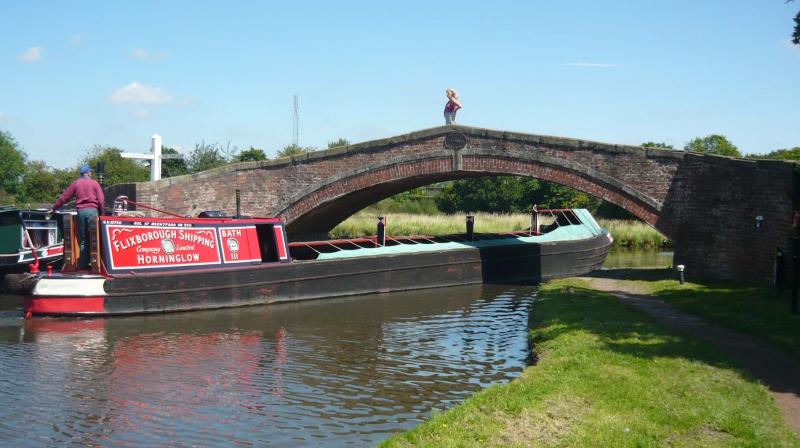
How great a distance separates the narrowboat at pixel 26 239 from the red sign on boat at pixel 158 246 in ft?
12.1

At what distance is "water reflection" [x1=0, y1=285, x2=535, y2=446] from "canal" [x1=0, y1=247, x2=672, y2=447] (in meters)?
0.02

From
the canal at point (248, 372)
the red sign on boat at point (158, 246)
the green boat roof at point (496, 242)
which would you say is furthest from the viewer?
the green boat roof at point (496, 242)

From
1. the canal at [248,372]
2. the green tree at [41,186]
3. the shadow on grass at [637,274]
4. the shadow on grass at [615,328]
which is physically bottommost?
the canal at [248,372]

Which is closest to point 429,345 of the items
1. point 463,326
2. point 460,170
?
point 463,326

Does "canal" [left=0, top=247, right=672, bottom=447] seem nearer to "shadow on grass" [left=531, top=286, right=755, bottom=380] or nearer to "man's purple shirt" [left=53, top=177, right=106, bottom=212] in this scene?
"shadow on grass" [left=531, top=286, right=755, bottom=380]

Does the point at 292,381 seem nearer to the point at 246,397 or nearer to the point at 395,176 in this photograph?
the point at 246,397

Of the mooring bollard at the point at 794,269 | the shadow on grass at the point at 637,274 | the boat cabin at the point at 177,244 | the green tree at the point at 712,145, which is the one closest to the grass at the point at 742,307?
the mooring bollard at the point at 794,269

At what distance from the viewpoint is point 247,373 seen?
396 inches

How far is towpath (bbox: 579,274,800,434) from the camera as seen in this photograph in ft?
24.2

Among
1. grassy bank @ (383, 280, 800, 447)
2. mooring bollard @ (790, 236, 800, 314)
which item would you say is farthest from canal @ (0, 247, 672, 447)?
mooring bollard @ (790, 236, 800, 314)

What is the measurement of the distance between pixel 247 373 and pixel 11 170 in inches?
1417

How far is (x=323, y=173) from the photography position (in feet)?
77.5

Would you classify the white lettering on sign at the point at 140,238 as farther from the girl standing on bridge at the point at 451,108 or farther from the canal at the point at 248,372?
the girl standing on bridge at the point at 451,108

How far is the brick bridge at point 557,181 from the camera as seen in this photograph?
17.7 metres
